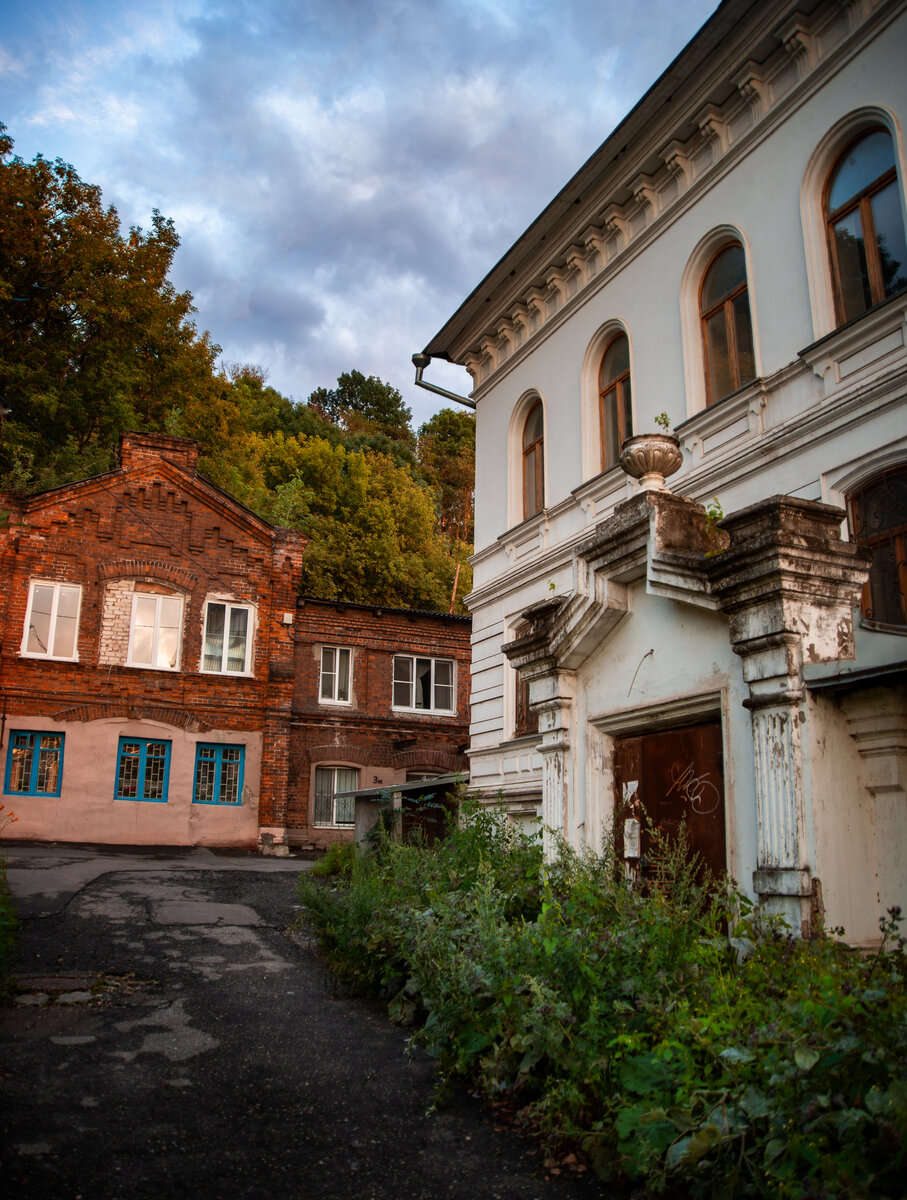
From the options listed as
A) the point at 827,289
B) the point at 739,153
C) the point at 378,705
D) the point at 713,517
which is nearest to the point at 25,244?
the point at 378,705

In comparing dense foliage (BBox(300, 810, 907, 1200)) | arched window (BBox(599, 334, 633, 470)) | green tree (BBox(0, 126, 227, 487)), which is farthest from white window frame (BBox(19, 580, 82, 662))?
dense foliage (BBox(300, 810, 907, 1200))

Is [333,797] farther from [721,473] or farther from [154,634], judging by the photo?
[721,473]

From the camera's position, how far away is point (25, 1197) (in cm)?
359

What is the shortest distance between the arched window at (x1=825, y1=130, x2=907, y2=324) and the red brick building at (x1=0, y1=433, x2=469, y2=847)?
58.0ft

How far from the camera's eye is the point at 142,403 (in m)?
33.6

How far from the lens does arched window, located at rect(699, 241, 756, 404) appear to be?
10.6 m

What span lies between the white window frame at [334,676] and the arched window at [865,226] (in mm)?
18263

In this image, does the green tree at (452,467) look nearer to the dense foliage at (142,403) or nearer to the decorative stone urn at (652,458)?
the dense foliage at (142,403)

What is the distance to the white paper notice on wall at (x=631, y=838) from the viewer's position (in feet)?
21.1

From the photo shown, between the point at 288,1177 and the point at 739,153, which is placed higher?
the point at 739,153

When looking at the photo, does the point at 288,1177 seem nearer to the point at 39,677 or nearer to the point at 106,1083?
the point at 106,1083

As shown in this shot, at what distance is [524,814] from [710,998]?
6267 millimetres

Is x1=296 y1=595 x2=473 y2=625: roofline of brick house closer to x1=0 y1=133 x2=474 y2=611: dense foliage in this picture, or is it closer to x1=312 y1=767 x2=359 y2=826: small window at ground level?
x1=312 y1=767 x2=359 y2=826: small window at ground level

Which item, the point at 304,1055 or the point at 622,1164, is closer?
the point at 622,1164
